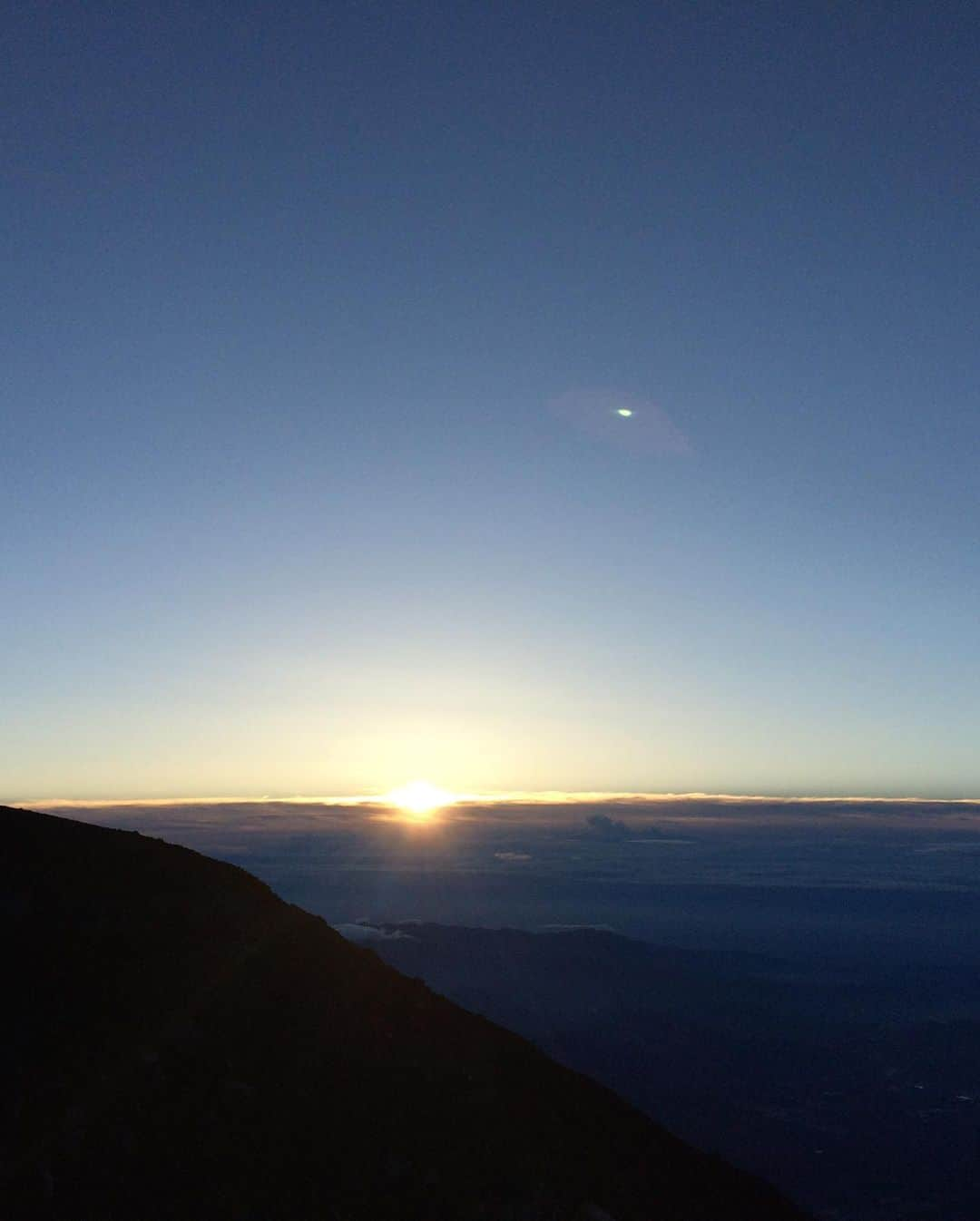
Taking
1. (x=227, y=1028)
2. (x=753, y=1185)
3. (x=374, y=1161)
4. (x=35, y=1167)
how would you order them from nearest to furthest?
(x=35, y=1167) → (x=374, y=1161) → (x=227, y=1028) → (x=753, y=1185)

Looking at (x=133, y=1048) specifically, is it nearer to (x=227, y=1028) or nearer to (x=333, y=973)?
(x=227, y=1028)

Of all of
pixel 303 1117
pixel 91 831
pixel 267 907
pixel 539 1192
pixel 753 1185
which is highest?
pixel 91 831

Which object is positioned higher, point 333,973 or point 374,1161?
point 333,973

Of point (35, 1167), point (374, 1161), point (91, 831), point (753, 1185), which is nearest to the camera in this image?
point (35, 1167)

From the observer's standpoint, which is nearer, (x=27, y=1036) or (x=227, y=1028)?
(x=27, y=1036)

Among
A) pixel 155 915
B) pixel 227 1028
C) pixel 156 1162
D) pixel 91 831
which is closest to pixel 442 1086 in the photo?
pixel 227 1028

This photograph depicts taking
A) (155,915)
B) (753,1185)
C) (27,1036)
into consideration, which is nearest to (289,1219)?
(27,1036)
